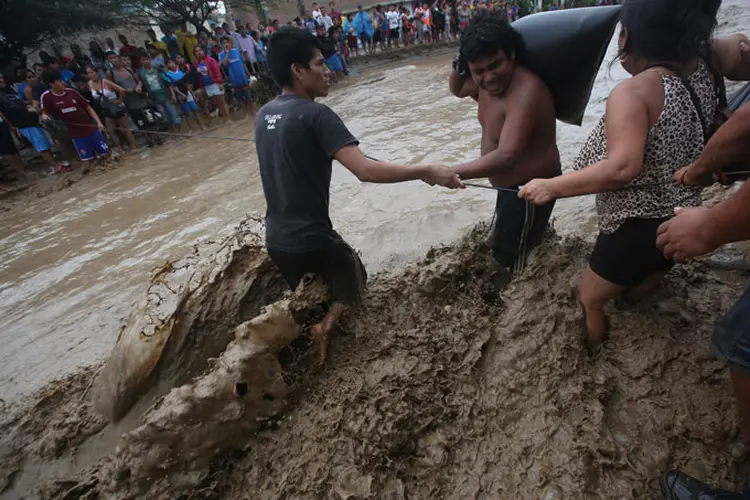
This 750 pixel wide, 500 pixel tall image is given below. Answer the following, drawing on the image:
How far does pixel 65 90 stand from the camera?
757cm

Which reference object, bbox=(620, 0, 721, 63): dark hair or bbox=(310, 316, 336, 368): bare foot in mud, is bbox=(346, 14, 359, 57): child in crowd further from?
bbox=(620, 0, 721, 63): dark hair

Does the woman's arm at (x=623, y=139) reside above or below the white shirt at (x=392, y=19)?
below

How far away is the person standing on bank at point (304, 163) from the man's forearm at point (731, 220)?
127 centimetres

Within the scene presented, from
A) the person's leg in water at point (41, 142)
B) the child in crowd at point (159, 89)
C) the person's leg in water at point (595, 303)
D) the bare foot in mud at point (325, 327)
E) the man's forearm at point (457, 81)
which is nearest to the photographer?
the person's leg in water at point (595, 303)

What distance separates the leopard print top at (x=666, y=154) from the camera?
1480 mm

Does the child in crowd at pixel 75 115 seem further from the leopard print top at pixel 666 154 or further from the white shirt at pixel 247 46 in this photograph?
the leopard print top at pixel 666 154

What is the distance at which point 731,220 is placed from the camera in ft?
4.06

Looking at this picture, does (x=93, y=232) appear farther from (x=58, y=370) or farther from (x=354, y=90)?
(x=354, y=90)

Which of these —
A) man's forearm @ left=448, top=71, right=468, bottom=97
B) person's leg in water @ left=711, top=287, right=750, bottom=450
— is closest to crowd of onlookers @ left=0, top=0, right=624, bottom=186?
man's forearm @ left=448, top=71, right=468, bottom=97

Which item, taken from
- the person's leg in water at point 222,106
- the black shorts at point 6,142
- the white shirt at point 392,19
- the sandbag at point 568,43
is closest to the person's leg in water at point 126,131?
the black shorts at point 6,142

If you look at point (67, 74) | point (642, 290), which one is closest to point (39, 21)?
point (67, 74)

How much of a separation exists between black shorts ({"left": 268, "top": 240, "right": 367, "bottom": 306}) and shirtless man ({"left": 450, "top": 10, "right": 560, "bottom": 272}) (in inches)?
35.1

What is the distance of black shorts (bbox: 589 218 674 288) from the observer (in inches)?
66.5

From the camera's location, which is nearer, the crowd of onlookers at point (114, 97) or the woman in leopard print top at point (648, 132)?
the woman in leopard print top at point (648, 132)
